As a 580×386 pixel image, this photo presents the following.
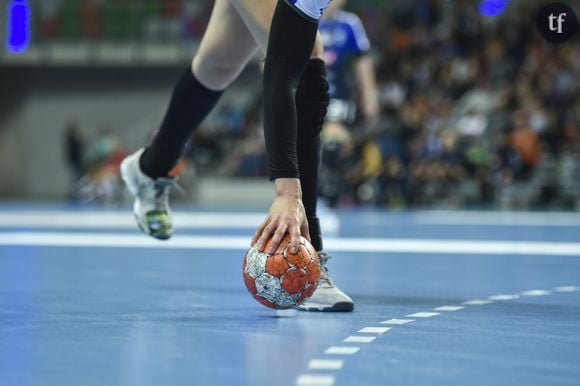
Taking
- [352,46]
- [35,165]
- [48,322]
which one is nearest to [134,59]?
[35,165]

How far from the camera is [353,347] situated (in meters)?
2.23

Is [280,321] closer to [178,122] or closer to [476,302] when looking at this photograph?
[476,302]

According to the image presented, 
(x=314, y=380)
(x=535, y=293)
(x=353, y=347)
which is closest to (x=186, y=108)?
(x=535, y=293)

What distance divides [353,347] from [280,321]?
50 centimetres

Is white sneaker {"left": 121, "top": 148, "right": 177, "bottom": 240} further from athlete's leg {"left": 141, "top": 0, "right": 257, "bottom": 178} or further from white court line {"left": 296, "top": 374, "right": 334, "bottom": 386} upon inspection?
white court line {"left": 296, "top": 374, "right": 334, "bottom": 386}

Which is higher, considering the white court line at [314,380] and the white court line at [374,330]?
the white court line at [374,330]

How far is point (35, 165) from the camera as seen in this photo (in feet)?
77.5

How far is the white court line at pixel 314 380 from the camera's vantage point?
5.98ft

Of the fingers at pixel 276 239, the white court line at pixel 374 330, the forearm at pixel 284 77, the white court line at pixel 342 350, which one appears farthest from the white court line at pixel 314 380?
the forearm at pixel 284 77

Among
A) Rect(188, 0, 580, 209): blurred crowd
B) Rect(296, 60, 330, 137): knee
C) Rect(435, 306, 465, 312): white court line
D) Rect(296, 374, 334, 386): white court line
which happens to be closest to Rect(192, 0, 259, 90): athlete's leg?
Rect(296, 60, 330, 137): knee

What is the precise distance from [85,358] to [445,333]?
0.89 metres

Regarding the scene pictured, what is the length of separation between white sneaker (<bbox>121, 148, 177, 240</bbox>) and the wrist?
137cm

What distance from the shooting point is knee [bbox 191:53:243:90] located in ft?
11.4

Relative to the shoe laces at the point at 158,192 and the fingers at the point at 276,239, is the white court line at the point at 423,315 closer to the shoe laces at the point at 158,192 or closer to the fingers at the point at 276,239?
the fingers at the point at 276,239
